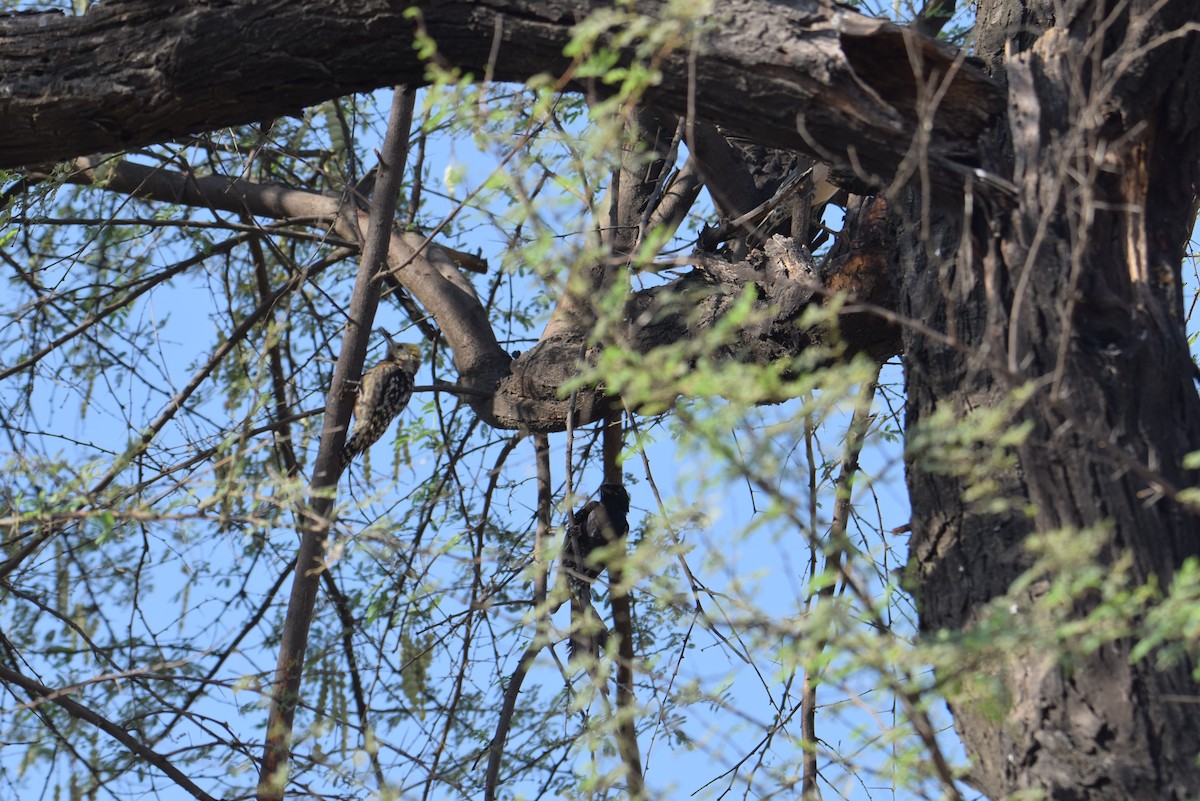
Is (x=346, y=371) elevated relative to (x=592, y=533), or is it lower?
elevated

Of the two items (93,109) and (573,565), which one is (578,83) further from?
(573,565)

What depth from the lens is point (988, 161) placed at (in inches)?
98.3

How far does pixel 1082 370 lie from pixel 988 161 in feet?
1.47

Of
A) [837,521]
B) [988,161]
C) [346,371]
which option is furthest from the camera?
[346,371]

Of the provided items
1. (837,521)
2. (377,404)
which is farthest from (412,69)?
(377,404)

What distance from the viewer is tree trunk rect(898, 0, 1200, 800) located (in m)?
2.17

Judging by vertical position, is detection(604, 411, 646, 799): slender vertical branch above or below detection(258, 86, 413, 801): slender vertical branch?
below

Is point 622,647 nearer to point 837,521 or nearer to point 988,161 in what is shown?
point 837,521

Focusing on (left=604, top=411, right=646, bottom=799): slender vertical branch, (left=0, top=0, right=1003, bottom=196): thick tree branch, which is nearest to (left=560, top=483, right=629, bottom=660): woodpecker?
(left=604, top=411, right=646, bottom=799): slender vertical branch

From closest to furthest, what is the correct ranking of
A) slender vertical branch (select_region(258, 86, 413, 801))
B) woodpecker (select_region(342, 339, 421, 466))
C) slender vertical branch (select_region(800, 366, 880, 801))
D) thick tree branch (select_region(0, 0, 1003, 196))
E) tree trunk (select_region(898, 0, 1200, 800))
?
1. tree trunk (select_region(898, 0, 1200, 800))
2. thick tree branch (select_region(0, 0, 1003, 196))
3. slender vertical branch (select_region(800, 366, 880, 801))
4. slender vertical branch (select_region(258, 86, 413, 801))
5. woodpecker (select_region(342, 339, 421, 466))

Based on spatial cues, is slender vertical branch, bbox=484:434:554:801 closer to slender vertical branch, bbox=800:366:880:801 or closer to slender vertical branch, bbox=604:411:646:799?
slender vertical branch, bbox=604:411:646:799

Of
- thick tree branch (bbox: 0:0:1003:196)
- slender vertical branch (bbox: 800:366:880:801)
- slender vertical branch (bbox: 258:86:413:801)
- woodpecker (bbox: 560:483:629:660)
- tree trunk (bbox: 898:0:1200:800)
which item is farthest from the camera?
woodpecker (bbox: 560:483:629:660)

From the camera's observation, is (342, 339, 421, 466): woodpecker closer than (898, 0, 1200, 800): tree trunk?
No

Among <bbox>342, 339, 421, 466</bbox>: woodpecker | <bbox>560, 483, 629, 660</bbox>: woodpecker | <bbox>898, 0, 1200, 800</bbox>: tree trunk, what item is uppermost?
<bbox>342, 339, 421, 466</bbox>: woodpecker
